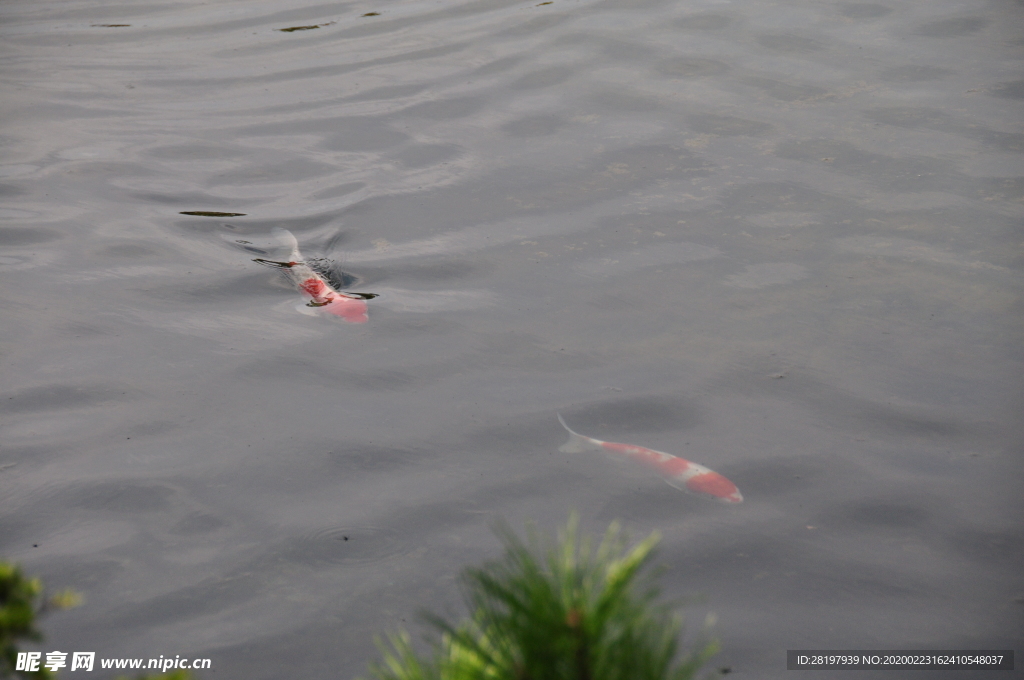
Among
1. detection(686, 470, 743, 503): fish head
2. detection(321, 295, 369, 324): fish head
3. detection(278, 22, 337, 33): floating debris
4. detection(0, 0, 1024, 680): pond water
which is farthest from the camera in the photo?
detection(278, 22, 337, 33): floating debris

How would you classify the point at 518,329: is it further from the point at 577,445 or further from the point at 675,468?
the point at 675,468

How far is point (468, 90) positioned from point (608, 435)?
4.49 metres

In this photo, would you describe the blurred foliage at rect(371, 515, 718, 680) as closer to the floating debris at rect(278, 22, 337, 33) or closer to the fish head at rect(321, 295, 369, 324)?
the fish head at rect(321, 295, 369, 324)

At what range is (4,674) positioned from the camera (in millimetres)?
1102

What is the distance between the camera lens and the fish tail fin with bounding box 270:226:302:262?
5.09 metres

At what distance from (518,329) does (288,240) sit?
185 centimetres

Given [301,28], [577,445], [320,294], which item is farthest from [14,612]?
[301,28]

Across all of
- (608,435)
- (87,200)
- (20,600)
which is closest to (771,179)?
(608,435)

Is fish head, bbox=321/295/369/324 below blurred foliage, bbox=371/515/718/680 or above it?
below

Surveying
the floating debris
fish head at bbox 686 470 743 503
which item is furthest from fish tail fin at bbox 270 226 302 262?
the floating debris

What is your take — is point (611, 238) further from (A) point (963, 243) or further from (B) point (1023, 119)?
(B) point (1023, 119)

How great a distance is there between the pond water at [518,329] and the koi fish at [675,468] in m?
0.06

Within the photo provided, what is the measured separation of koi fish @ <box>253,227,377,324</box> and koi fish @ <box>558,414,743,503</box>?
156cm

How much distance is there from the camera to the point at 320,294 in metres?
4.64
